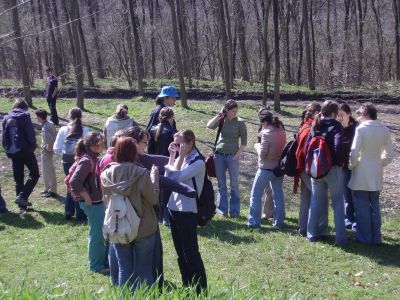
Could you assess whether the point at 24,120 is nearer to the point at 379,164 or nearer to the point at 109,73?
the point at 379,164

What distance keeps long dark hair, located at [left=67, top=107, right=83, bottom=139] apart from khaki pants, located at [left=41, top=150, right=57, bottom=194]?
5.31 feet

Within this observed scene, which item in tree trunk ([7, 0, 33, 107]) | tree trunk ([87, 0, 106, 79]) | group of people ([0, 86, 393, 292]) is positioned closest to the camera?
group of people ([0, 86, 393, 292])

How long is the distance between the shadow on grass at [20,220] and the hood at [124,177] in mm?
3984

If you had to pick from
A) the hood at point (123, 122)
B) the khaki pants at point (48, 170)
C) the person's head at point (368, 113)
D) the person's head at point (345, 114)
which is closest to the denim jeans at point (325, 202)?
the person's head at point (368, 113)

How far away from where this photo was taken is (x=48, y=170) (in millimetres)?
9891

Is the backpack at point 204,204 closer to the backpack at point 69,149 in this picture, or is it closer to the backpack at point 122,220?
the backpack at point 122,220

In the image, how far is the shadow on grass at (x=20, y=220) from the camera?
26.9ft

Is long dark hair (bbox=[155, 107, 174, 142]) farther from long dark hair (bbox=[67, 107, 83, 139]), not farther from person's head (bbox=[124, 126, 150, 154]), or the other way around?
person's head (bbox=[124, 126, 150, 154])

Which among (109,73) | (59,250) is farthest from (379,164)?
(109,73)

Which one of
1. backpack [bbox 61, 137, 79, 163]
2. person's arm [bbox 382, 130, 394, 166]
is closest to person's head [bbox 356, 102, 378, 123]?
person's arm [bbox 382, 130, 394, 166]

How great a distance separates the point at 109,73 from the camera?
39844 millimetres

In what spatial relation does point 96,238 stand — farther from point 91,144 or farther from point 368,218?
point 368,218

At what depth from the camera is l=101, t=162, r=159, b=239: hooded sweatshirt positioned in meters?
4.57

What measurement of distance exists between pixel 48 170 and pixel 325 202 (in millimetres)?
5254
